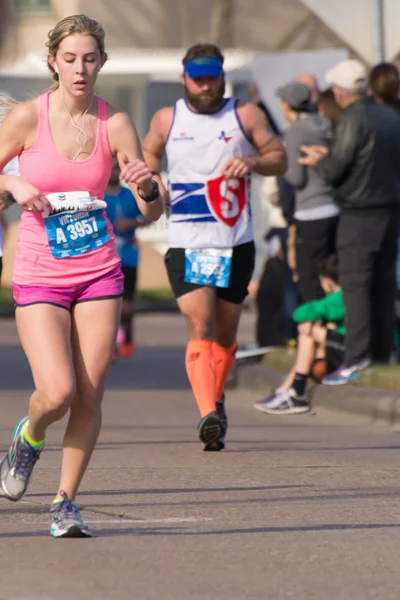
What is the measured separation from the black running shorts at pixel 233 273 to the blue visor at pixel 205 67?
935 millimetres

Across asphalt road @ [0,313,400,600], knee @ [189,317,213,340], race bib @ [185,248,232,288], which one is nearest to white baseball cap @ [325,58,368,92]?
asphalt road @ [0,313,400,600]

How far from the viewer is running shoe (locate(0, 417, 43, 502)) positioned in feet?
21.2

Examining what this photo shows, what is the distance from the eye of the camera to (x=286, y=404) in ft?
38.5

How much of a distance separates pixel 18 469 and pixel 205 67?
348 cm

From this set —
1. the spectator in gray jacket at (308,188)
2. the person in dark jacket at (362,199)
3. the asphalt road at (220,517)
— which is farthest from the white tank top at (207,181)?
the spectator in gray jacket at (308,188)

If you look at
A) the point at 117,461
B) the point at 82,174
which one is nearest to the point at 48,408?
the point at 82,174

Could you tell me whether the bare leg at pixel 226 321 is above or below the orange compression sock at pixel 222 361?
above

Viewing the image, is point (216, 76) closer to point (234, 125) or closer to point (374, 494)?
point (234, 125)

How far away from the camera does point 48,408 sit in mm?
6320

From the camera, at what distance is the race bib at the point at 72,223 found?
6363mm

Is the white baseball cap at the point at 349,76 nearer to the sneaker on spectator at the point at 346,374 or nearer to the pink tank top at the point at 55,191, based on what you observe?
the sneaker on spectator at the point at 346,374

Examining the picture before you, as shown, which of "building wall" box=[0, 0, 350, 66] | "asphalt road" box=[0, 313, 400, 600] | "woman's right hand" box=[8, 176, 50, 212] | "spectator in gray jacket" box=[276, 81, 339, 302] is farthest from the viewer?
"building wall" box=[0, 0, 350, 66]

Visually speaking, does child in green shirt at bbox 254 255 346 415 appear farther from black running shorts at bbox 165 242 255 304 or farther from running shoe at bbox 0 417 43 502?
running shoe at bbox 0 417 43 502

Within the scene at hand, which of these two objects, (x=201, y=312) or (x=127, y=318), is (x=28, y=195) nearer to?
(x=201, y=312)
